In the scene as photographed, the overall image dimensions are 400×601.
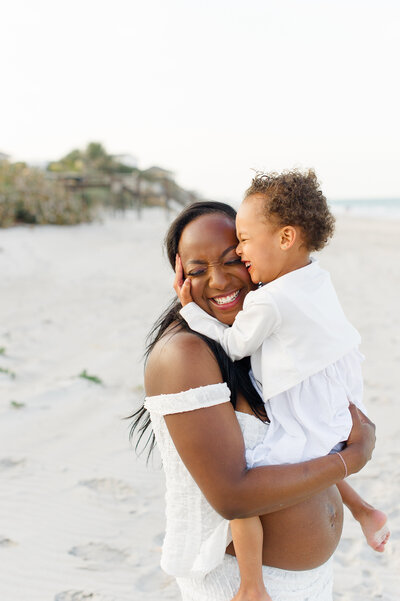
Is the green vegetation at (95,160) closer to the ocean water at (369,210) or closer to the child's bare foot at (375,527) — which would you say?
the ocean water at (369,210)

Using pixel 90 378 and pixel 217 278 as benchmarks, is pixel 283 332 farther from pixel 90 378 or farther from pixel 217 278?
pixel 90 378

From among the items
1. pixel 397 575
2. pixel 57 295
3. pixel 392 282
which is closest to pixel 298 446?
pixel 397 575

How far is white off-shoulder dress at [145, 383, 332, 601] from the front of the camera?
5.90 feet

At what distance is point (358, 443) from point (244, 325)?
1.86 ft

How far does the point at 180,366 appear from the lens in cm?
171

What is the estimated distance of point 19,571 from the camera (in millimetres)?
3037

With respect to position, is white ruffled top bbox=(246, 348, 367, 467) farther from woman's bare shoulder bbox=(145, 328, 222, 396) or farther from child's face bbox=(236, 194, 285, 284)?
child's face bbox=(236, 194, 285, 284)

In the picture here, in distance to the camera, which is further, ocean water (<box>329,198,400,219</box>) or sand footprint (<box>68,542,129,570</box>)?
ocean water (<box>329,198,400,219</box>)

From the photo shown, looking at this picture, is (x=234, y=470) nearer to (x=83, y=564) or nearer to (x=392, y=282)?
(x=83, y=564)

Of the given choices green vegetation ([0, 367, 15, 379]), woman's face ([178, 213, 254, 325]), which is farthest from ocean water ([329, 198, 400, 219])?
woman's face ([178, 213, 254, 325])

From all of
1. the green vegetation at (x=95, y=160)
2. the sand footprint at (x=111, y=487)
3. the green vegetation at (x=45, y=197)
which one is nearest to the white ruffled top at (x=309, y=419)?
the sand footprint at (x=111, y=487)

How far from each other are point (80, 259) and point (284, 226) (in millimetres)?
12276

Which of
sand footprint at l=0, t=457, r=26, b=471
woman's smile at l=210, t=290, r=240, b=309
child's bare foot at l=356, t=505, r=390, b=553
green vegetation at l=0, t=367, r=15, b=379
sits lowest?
green vegetation at l=0, t=367, r=15, b=379

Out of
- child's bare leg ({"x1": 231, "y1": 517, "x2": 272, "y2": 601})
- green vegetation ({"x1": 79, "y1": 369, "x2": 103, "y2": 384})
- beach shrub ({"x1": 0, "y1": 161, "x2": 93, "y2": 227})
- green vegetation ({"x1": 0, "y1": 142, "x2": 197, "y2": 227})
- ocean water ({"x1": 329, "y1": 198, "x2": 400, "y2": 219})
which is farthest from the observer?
ocean water ({"x1": 329, "y1": 198, "x2": 400, "y2": 219})
